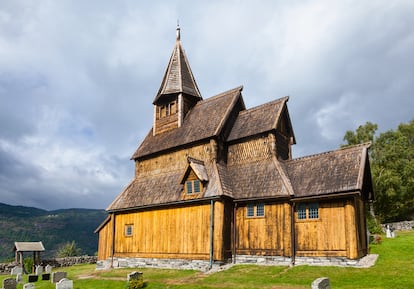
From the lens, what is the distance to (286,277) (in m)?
19.5

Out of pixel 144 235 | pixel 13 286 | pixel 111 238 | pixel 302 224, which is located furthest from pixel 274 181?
pixel 13 286

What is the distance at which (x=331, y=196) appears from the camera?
2175cm

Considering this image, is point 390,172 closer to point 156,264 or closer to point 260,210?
point 260,210

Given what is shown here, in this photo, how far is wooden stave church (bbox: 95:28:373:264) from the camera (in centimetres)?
2233

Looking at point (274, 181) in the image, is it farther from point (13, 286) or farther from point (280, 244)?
point (13, 286)

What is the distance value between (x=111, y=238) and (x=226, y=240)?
12020 millimetres

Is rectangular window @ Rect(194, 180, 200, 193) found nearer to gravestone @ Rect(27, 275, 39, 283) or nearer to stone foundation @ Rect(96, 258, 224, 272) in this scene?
stone foundation @ Rect(96, 258, 224, 272)

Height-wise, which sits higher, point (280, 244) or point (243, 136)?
point (243, 136)

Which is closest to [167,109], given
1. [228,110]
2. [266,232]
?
[228,110]

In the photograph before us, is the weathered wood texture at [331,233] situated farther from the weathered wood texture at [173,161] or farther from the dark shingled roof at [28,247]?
the dark shingled roof at [28,247]

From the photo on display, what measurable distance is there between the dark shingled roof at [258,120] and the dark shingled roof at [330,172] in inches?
141

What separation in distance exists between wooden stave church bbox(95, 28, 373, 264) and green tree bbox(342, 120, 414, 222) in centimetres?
2705

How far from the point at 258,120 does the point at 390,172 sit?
30880mm

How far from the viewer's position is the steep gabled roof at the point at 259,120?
27.3m
